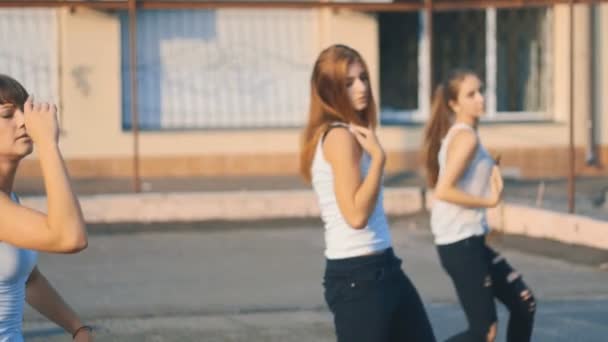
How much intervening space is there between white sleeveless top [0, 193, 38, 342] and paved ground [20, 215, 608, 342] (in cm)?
394

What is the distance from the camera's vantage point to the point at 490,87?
17.4 m

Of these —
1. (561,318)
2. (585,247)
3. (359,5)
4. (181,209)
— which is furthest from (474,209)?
(359,5)

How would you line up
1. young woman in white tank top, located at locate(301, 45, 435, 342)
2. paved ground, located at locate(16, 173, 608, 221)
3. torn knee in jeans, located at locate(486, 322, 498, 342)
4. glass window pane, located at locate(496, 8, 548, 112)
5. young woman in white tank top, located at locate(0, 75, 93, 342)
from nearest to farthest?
young woman in white tank top, located at locate(0, 75, 93, 342), young woman in white tank top, located at locate(301, 45, 435, 342), torn knee in jeans, located at locate(486, 322, 498, 342), paved ground, located at locate(16, 173, 608, 221), glass window pane, located at locate(496, 8, 548, 112)

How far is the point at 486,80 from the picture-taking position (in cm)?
1742

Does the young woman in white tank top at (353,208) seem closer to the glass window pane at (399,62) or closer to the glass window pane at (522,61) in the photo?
the glass window pane at (399,62)

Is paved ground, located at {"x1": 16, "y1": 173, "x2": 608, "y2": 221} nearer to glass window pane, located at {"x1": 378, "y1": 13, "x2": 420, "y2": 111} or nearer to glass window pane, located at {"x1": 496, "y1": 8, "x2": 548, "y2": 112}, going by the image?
glass window pane, located at {"x1": 378, "y1": 13, "x2": 420, "y2": 111}

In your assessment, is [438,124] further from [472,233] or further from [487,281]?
[487,281]

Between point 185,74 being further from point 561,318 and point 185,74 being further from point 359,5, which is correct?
point 561,318

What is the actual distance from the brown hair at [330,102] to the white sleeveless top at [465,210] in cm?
140

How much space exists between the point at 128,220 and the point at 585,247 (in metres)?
4.57

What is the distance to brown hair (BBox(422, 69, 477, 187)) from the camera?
6441mm

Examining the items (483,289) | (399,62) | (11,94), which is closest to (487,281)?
(483,289)

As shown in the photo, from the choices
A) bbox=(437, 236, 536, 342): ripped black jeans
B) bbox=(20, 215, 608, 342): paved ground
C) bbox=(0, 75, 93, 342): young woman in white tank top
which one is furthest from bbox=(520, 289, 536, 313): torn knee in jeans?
bbox=(0, 75, 93, 342): young woman in white tank top

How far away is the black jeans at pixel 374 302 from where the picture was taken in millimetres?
4621
